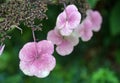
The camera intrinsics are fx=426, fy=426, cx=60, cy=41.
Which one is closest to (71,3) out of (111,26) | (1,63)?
(111,26)

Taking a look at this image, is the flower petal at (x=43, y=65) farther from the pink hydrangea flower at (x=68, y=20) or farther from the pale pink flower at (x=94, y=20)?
the pale pink flower at (x=94, y=20)

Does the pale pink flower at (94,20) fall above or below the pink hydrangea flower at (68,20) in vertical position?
below

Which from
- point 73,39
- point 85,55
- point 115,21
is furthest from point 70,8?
point 85,55

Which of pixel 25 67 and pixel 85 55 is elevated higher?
pixel 25 67

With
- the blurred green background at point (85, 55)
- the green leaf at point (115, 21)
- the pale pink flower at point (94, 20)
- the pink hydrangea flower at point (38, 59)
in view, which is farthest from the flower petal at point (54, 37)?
the green leaf at point (115, 21)

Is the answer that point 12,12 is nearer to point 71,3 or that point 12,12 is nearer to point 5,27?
point 5,27

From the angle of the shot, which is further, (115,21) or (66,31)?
(115,21)

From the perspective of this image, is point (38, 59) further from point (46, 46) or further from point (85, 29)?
point (85, 29)

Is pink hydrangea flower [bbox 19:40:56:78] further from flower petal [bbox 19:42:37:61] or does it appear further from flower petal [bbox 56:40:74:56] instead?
flower petal [bbox 56:40:74:56]
